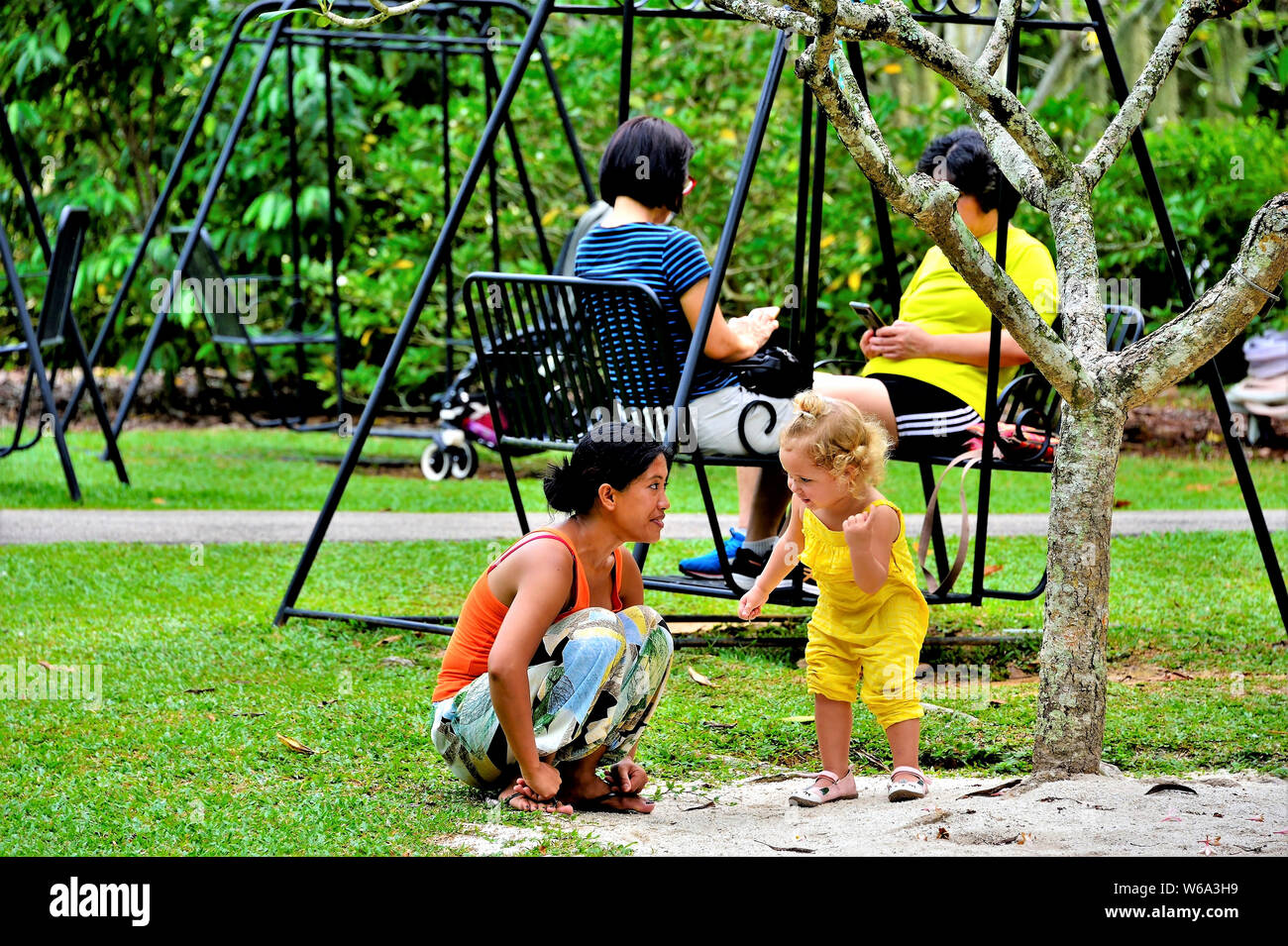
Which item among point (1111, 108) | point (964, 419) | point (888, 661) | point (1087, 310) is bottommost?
point (888, 661)

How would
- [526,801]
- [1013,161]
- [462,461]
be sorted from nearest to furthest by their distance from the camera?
1. [526,801]
2. [1013,161]
3. [462,461]

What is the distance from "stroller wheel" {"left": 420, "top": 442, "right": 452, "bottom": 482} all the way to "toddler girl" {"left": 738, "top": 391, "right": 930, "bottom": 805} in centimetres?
576

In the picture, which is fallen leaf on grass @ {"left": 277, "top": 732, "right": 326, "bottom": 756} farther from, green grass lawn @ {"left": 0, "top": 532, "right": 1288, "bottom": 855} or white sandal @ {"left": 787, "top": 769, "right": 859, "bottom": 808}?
white sandal @ {"left": 787, "top": 769, "right": 859, "bottom": 808}

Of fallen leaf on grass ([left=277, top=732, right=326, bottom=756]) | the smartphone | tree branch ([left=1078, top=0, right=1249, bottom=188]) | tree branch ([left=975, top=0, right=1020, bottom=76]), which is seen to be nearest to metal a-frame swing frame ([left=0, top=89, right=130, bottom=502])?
fallen leaf on grass ([left=277, top=732, right=326, bottom=756])

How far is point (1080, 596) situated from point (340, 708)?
76.8 inches

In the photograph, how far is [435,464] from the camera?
353 inches

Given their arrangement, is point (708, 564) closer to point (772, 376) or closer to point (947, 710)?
point (772, 376)

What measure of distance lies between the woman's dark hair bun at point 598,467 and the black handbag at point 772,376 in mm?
1179

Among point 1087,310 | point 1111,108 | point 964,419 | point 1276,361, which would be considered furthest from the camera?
point 1111,108
